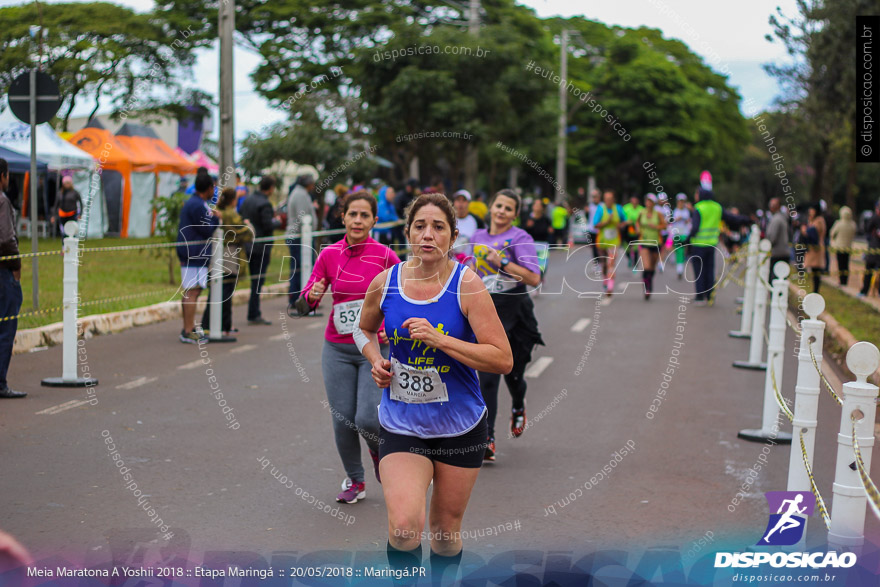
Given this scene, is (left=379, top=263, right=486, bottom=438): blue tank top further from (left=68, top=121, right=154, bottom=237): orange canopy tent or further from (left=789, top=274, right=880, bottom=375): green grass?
(left=68, top=121, right=154, bottom=237): orange canopy tent

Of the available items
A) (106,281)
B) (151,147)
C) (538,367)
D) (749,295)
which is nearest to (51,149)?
(106,281)

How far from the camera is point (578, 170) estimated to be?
49969 mm

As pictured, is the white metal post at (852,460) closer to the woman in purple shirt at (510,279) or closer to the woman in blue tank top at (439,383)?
the woman in blue tank top at (439,383)

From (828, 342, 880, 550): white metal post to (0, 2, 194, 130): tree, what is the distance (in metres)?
13.8

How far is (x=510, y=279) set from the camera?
6.61 m

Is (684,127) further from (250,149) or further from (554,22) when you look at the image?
(250,149)

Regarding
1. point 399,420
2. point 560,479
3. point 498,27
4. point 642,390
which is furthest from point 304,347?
point 498,27

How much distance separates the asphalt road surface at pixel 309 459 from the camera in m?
5.12

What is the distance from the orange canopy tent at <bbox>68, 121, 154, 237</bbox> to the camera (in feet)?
79.4

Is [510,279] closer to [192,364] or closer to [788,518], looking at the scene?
[788,518]

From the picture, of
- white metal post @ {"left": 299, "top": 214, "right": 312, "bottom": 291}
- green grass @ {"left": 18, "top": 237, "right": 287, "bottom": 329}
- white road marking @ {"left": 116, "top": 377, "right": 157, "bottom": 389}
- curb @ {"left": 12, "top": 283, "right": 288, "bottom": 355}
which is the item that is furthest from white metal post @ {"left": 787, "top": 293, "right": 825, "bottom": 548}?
white metal post @ {"left": 299, "top": 214, "right": 312, "bottom": 291}

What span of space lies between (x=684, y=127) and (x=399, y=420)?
153ft

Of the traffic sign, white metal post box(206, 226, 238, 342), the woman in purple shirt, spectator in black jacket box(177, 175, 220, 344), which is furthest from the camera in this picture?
white metal post box(206, 226, 238, 342)

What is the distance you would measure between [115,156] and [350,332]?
22654 mm
